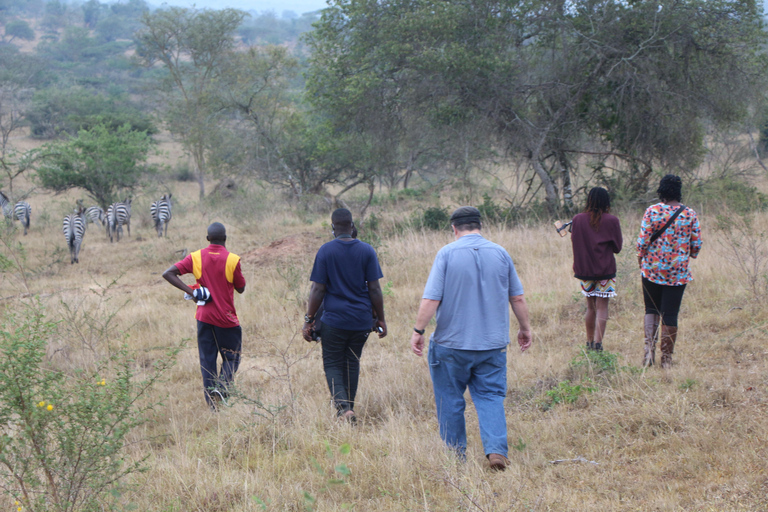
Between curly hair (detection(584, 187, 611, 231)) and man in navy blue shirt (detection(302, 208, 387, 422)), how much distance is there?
2.18 metres

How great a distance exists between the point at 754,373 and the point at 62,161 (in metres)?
20.5

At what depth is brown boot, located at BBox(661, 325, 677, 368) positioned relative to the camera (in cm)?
496

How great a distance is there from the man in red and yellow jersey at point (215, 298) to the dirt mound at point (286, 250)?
628 centimetres

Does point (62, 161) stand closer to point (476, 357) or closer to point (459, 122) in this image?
point (459, 122)

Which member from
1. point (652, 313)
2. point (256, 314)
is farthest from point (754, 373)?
point (256, 314)

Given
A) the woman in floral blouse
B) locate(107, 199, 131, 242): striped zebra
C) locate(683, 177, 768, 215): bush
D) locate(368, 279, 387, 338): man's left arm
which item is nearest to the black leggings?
the woman in floral blouse

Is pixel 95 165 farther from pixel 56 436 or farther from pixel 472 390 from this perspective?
pixel 472 390

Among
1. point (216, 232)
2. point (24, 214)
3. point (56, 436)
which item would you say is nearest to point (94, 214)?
point (24, 214)

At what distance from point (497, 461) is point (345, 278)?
1715 millimetres

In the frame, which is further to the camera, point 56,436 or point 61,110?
point 61,110

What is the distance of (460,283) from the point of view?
3650 millimetres

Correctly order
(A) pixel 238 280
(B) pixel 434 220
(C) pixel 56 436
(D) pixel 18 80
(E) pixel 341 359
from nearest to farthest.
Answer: (C) pixel 56 436 → (E) pixel 341 359 → (A) pixel 238 280 → (B) pixel 434 220 → (D) pixel 18 80

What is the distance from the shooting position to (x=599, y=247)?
5.35 meters

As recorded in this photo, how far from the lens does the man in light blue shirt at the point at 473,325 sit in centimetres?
363
